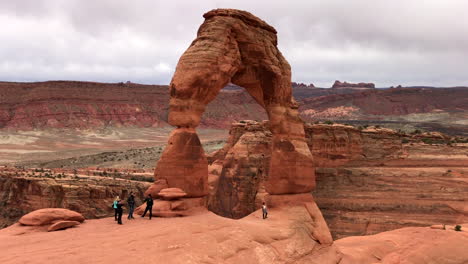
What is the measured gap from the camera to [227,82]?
20375mm

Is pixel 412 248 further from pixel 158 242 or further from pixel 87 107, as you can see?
pixel 87 107

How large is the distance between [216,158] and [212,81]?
23923 millimetres

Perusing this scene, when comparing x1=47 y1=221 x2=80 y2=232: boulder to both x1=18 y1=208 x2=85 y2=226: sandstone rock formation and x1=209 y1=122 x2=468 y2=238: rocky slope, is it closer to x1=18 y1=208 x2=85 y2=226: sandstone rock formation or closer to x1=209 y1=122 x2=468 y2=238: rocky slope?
x1=18 y1=208 x2=85 y2=226: sandstone rock formation

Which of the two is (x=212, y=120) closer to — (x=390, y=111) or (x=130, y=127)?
(x=130, y=127)

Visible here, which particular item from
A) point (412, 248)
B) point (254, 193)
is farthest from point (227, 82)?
point (254, 193)

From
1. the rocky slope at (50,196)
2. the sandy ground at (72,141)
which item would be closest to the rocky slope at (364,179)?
the rocky slope at (50,196)

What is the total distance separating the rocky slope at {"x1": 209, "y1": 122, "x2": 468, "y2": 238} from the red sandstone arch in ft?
36.8

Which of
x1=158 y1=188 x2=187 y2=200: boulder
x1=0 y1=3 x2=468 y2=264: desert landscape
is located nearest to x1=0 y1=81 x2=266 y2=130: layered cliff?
x1=0 y1=3 x2=468 y2=264: desert landscape

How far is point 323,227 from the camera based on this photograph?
21328mm

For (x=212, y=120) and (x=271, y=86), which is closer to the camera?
(x=271, y=86)

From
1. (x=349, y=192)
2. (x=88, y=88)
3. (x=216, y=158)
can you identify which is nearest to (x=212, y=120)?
(x=88, y=88)

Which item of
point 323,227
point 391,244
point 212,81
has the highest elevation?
point 212,81

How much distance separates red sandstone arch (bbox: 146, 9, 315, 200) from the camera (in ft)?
60.0

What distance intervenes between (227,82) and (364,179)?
18.5 metres
